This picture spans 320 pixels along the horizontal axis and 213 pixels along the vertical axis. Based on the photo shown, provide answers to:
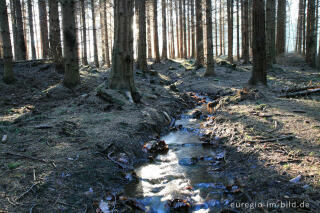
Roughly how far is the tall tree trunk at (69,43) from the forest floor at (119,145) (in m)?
1.26

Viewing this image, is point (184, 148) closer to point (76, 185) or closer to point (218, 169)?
point (218, 169)

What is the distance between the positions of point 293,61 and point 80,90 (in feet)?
68.0

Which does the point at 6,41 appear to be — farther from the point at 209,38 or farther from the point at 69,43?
the point at 209,38

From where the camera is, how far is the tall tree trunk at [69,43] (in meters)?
9.46

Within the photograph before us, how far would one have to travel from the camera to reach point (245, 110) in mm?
6855

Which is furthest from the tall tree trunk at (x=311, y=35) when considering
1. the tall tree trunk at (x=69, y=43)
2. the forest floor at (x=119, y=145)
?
the tall tree trunk at (x=69, y=43)

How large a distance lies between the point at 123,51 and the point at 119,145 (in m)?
4.18

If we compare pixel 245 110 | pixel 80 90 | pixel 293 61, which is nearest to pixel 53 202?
pixel 245 110

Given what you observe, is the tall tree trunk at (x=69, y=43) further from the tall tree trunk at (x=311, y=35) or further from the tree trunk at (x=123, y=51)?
the tall tree trunk at (x=311, y=35)

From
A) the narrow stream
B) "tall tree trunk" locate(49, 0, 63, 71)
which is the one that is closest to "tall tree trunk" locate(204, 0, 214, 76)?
"tall tree trunk" locate(49, 0, 63, 71)


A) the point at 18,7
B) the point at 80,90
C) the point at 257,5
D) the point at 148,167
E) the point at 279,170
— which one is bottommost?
the point at 148,167

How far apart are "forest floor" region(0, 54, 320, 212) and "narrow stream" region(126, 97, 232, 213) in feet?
0.84

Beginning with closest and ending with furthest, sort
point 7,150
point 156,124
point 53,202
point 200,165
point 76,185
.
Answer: point 53,202 → point 76,185 → point 7,150 → point 200,165 → point 156,124

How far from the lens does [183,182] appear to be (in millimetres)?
3994
